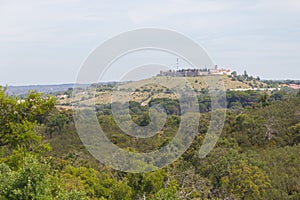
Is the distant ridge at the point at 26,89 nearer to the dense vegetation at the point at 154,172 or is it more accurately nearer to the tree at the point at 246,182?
the dense vegetation at the point at 154,172

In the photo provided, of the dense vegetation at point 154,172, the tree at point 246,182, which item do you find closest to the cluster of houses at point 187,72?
the dense vegetation at point 154,172

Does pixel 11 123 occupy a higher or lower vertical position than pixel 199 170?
higher

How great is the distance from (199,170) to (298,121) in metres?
10.1

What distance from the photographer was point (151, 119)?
99.9 feet

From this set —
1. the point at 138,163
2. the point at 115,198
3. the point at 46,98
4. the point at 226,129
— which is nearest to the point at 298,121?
the point at 226,129

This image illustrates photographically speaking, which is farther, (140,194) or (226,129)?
(226,129)

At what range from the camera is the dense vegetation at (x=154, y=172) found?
8.83 m

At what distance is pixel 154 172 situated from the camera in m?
17.8

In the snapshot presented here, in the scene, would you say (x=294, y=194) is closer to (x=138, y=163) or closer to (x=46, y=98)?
(x=138, y=163)


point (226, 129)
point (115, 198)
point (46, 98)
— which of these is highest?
point (46, 98)

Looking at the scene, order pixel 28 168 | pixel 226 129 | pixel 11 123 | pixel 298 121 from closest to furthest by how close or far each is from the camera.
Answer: pixel 28 168 → pixel 11 123 → pixel 298 121 → pixel 226 129

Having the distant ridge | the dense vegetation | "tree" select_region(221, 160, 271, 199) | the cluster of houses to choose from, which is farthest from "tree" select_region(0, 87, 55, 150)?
"tree" select_region(221, 160, 271, 199)

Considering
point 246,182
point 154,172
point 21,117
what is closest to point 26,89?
point 154,172

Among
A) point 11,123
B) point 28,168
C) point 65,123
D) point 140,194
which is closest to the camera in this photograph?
point 28,168
